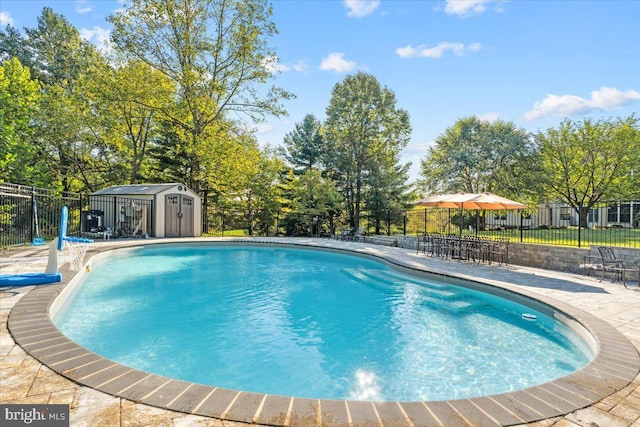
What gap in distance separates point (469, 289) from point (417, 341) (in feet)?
9.63

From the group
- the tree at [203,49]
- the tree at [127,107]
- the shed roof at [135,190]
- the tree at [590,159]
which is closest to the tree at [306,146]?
the tree at [203,49]

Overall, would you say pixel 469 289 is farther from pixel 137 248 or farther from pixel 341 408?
pixel 137 248

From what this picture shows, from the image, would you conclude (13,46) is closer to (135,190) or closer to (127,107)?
(127,107)

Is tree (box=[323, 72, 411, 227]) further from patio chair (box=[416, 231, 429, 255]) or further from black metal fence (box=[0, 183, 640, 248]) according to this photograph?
patio chair (box=[416, 231, 429, 255])

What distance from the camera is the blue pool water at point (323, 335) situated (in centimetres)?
363

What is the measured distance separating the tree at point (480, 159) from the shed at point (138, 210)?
61.0 feet

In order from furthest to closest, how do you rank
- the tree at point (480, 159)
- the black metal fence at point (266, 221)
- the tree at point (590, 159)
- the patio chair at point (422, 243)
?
1. the tree at point (480, 159)
2. the tree at point (590, 159)
3. the patio chair at point (422, 243)
4. the black metal fence at point (266, 221)

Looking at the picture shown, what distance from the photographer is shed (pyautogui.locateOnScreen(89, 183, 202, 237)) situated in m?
15.3

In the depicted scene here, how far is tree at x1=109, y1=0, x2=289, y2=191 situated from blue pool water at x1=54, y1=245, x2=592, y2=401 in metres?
12.9

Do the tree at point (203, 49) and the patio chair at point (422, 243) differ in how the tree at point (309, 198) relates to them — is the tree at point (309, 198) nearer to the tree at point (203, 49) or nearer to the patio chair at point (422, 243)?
the tree at point (203, 49)

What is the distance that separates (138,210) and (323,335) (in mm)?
14136

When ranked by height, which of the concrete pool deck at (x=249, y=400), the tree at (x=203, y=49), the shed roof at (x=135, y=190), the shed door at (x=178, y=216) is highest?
the tree at (x=203, y=49)

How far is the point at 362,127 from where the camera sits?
22.1 m

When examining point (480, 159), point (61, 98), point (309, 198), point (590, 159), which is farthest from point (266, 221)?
point (590, 159)
